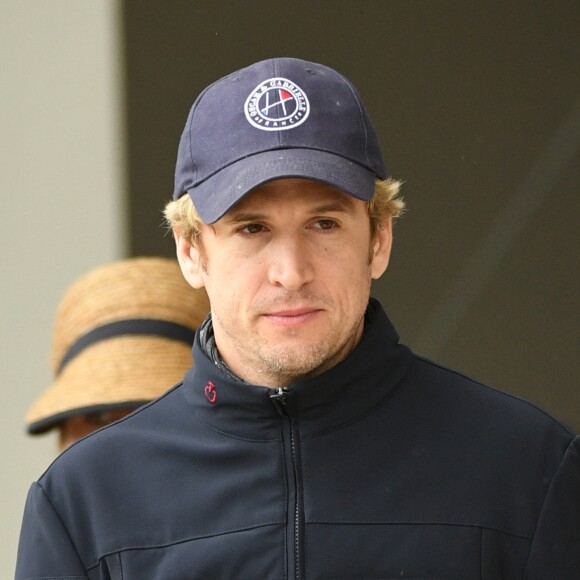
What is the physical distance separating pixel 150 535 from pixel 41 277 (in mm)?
2791

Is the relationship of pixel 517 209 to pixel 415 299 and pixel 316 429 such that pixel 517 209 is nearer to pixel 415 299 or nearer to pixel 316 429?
pixel 415 299

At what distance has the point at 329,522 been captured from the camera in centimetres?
207

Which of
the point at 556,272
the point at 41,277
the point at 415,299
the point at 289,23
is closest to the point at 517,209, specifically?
→ the point at 556,272

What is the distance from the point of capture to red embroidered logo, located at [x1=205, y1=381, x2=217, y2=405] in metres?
2.17

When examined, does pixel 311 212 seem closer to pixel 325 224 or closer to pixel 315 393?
pixel 325 224

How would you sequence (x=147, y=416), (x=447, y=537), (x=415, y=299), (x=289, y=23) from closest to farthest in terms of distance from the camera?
1. (x=447, y=537)
2. (x=147, y=416)
3. (x=289, y=23)
4. (x=415, y=299)

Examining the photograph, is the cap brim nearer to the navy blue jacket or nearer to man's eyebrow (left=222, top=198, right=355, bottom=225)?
man's eyebrow (left=222, top=198, right=355, bottom=225)

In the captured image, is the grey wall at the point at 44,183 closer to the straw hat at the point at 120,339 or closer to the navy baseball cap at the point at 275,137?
the straw hat at the point at 120,339

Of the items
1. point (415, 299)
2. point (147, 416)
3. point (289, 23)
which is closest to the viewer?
point (147, 416)

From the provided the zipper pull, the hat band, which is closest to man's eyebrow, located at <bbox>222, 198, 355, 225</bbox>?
the zipper pull

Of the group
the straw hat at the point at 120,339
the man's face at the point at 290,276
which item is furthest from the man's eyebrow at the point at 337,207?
the straw hat at the point at 120,339

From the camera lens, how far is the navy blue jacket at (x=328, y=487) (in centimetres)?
204

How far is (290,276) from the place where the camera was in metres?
2.01

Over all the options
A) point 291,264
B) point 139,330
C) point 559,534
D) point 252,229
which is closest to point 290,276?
point 291,264
